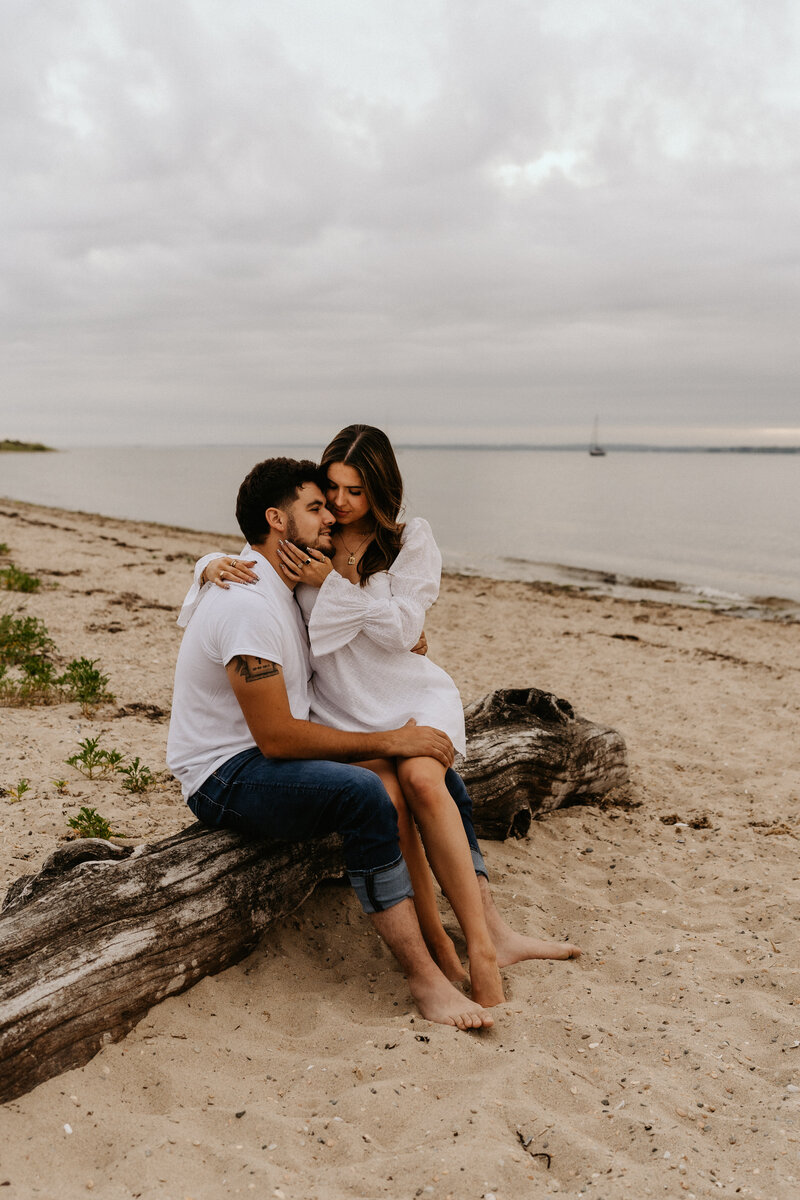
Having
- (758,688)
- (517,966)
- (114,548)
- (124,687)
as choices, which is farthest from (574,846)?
(114,548)

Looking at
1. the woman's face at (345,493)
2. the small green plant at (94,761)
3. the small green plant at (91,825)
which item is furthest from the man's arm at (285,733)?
the small green plant at (94,761)

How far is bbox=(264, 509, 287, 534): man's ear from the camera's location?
12.6 feet

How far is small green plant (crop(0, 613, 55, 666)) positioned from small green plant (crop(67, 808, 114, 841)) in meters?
3.50

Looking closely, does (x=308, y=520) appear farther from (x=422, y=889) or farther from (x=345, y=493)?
(x=422, y=889)

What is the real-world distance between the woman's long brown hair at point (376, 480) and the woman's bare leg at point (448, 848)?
1.15m

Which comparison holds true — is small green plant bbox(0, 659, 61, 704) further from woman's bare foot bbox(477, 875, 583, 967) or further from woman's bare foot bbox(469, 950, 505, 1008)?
woman's bare foot bbox(469, 950, 505, 1008)

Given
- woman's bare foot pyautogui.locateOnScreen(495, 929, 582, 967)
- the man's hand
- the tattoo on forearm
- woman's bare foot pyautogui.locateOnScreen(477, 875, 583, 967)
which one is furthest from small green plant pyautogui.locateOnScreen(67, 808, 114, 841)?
woman's bare foot pyautogui.locateOnScreen(495, 929, 582, 967)

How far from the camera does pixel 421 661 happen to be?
4191 millimetres

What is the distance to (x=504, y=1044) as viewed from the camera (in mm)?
3139

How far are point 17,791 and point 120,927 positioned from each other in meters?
1.98

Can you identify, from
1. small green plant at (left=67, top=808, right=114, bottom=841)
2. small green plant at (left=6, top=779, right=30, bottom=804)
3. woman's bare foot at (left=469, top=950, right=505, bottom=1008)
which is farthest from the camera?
small green plant at (left=6, top=779, right=30, bottom=804)

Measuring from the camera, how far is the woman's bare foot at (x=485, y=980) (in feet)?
11.3

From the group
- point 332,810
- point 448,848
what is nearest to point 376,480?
point 332,810

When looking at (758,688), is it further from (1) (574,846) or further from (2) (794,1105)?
(2) (794,1105)
